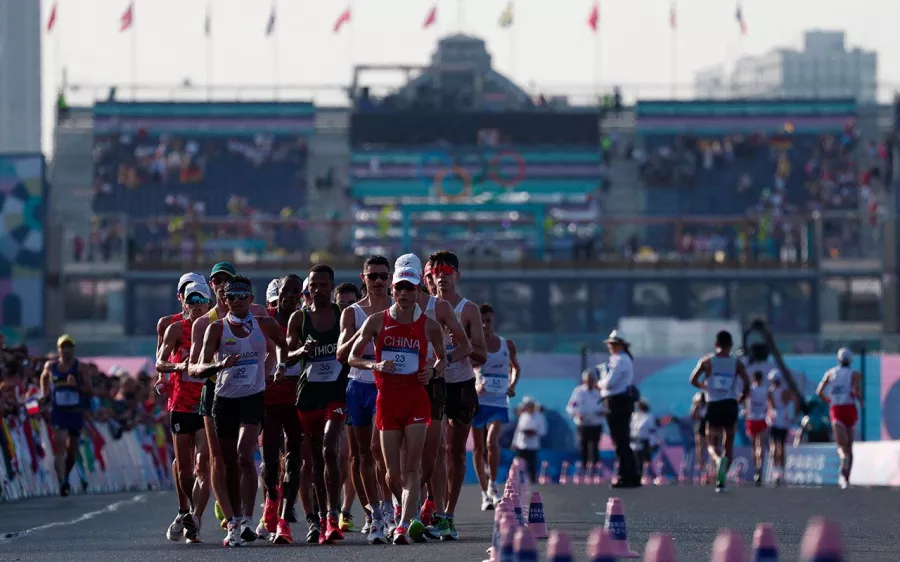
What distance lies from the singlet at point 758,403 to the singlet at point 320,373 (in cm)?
1533

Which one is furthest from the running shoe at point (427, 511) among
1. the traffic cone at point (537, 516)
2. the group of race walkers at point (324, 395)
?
the traffic cone at point (537, 516)

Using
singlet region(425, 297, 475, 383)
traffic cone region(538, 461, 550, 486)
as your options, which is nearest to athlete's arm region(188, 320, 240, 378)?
singlet region(425, 297, 475, 383)

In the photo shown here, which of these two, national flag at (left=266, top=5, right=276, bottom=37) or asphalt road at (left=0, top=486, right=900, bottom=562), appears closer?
asphalt road at (left=0, top=486, right=900, bottom=562)

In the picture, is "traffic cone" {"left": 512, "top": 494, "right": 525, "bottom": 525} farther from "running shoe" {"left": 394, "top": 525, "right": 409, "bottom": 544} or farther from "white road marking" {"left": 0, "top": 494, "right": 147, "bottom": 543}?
"white road marking" {"left": 0, "top": 494, "right": 147, "bottom": 543}

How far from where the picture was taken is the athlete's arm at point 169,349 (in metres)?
14.8

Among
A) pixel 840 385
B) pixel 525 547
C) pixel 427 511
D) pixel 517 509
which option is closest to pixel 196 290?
pixel 427 511

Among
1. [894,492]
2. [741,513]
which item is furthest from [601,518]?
[894,492]

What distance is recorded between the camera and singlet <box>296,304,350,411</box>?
14.4m

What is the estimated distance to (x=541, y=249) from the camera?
63.4m

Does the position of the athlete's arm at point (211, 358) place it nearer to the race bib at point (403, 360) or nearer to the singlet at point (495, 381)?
the race bib at point (403, 360)

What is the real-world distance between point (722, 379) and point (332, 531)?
1073 cm

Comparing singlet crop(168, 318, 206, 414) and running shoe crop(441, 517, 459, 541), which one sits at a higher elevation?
singlet crop(168, 318, 206, 414)

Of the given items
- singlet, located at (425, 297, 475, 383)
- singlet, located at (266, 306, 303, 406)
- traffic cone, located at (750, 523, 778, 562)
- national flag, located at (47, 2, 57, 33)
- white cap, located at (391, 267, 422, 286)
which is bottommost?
traffic cone, located at (750, 523, 778, 562)

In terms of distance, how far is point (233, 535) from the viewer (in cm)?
1393
